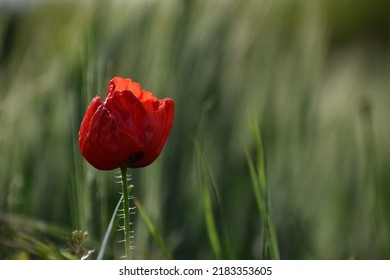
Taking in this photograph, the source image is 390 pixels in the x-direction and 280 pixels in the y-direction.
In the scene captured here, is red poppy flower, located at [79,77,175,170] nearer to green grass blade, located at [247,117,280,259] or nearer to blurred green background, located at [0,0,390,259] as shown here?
green grass blade, located at [247,117,280,259]

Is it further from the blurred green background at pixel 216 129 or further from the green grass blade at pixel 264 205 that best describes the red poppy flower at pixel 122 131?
the blurred green background at pixel 216 129

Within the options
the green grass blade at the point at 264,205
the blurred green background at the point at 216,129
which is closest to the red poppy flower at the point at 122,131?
the green grass blade at the point at 264,205

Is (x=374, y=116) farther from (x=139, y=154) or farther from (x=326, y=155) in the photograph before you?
(x=139, y=154)

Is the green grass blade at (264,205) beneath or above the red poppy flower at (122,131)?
beneath

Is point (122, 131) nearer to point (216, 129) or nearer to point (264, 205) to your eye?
point (264, 205)

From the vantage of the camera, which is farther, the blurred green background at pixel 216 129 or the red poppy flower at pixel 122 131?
the blurred green background at pixel 216 129

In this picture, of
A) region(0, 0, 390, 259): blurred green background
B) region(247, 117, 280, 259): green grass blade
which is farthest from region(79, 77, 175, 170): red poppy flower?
region(0, 0, 390, 259): blurred green background
